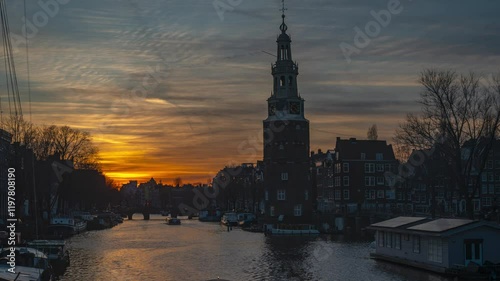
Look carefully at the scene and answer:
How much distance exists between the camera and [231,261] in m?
75.1

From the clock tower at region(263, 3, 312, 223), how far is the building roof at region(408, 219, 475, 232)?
6754 centimetres

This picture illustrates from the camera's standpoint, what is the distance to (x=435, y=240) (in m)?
60.7

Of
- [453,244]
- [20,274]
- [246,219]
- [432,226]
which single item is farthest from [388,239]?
[246,219]

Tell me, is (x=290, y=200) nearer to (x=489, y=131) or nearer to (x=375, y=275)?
(x=489, y=131)

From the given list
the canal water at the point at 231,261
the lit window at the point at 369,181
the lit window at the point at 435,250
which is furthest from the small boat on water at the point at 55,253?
the lit window at the point at 369,181

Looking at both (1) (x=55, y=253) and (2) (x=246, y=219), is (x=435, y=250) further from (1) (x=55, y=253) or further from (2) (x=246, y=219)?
(2) (x=246, y=219)

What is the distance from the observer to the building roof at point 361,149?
149 meters

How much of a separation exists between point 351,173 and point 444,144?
6794cm

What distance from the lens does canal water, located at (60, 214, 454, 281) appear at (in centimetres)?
6209

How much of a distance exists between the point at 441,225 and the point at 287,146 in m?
72.3

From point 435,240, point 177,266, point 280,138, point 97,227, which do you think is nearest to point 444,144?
point 435,240

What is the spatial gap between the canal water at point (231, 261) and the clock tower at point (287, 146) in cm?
2558

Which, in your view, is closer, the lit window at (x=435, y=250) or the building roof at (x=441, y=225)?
the building roof at (x=441, y=225)

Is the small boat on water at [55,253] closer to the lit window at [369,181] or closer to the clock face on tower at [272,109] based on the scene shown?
the clock face on tower at [272,109]
